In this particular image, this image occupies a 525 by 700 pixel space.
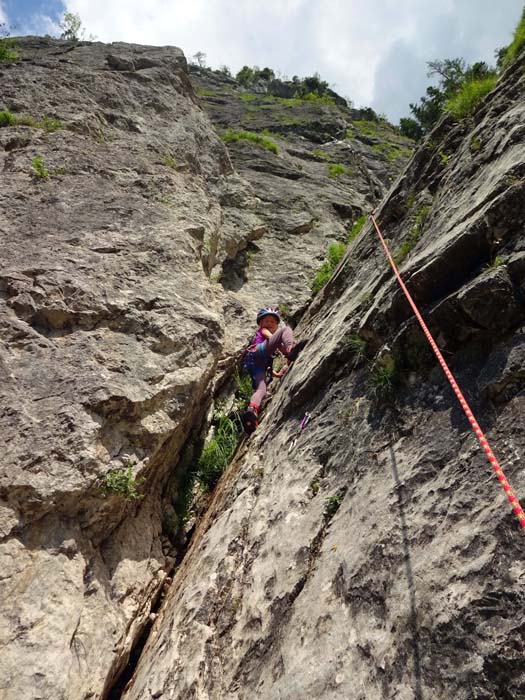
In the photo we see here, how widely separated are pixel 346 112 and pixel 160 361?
28740 millimetres

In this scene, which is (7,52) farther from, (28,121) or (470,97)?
(470,97)

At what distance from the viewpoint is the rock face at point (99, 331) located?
397 cm

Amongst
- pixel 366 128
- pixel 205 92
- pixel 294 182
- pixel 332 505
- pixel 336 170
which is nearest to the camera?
pixel 332 505

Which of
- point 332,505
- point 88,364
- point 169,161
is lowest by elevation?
point 332,505

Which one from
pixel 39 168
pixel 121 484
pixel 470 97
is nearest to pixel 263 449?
pixel 121 484

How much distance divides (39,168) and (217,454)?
18.8ft

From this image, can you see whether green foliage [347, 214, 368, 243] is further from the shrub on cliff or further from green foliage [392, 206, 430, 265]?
the shrub on cliff

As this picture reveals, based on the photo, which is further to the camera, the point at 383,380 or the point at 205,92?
the point at 205,92

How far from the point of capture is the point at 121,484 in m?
4.64

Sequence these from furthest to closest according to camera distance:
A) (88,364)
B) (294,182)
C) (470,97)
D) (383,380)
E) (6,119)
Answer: (294,182) → (6,119) → (470,97) → (88,364) → (383,380)

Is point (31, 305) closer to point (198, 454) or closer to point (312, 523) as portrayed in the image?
point (198, 454)

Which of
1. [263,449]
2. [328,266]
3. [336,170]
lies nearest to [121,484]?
[263,449]

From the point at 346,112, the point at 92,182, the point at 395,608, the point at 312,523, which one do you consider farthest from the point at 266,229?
the point at 346,112

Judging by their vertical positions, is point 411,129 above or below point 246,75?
below
